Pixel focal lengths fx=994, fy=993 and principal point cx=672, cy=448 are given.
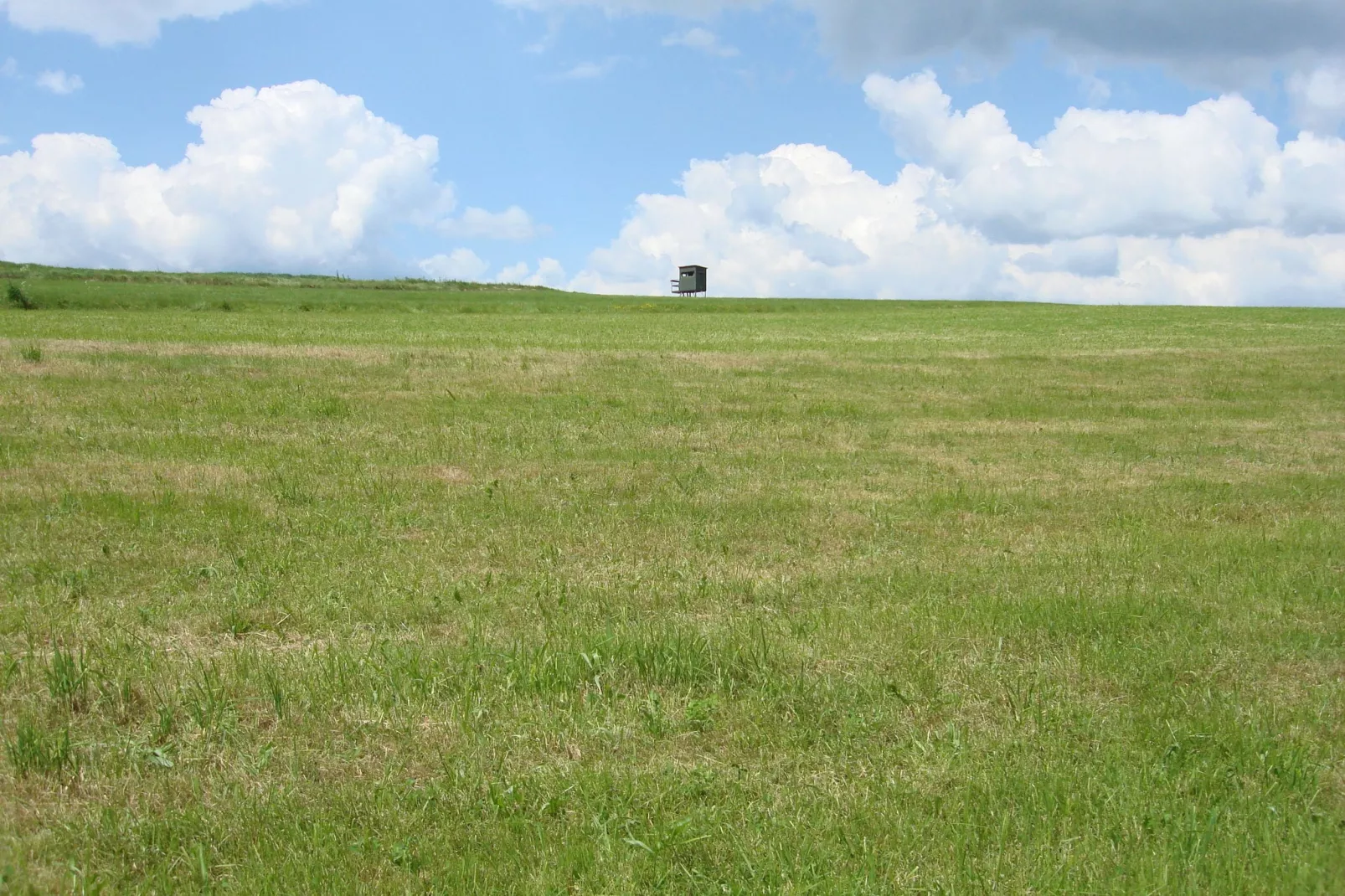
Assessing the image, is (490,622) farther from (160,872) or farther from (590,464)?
(590,464)

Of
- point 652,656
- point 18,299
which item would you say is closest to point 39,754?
point 652,656

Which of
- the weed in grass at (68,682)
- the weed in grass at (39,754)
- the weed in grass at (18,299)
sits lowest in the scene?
the weed in grass at (39,754)

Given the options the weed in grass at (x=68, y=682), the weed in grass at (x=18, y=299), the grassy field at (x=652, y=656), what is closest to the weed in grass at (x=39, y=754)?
the grassy field at (x=652, y=656)

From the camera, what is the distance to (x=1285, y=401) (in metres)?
25.7

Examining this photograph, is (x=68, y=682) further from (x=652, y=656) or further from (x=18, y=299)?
(x=18, y=299)

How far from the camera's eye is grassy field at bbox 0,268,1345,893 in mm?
4805

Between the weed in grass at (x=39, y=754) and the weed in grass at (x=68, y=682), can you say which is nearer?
the weed in grass at (x=39, y=754)

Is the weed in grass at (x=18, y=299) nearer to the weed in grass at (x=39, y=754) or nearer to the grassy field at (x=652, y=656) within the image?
the grassy field at (x=652, y=656)

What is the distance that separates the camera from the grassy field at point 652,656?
15.8 ft

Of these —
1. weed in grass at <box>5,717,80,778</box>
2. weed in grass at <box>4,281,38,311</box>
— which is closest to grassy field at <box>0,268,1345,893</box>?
weed in grass at <box>5,717,80,778</box>

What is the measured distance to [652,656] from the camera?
7.05 m

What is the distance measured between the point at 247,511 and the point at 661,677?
6.70 metres

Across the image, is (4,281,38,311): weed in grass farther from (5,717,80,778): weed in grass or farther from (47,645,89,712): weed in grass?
(5,717,80,778): weed in grass

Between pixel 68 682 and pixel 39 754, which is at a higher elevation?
pixel 68 682
